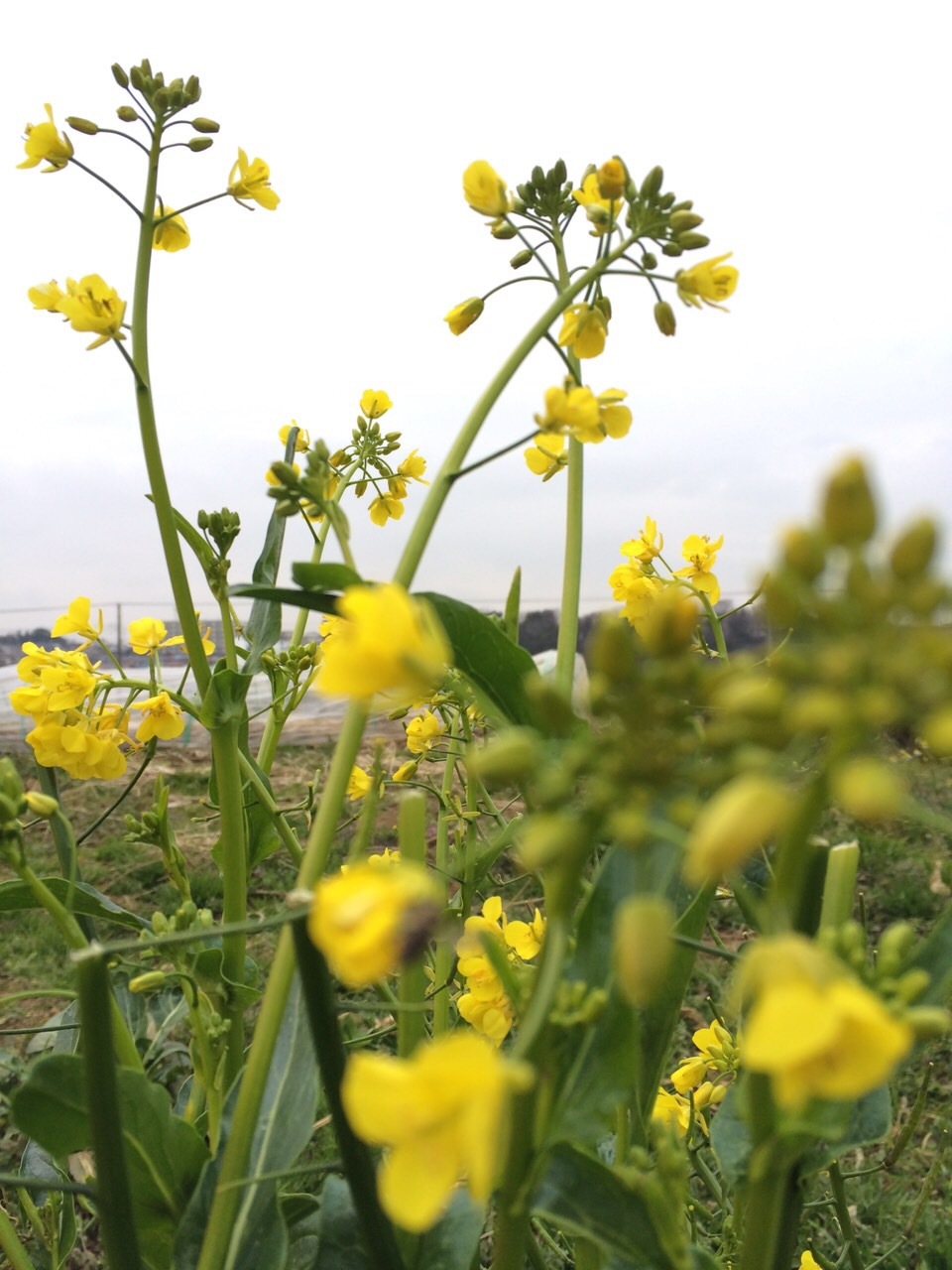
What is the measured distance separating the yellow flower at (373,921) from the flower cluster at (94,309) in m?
0.56

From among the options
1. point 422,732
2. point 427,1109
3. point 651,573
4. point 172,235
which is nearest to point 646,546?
point 651,573

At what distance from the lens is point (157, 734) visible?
99 centimetres

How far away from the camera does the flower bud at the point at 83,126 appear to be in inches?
32.7

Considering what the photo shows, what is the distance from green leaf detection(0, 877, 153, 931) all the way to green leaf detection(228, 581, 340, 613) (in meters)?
0.35

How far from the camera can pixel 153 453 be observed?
73 centimetres

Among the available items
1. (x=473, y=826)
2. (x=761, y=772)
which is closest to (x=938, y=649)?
(x=761, y=772)

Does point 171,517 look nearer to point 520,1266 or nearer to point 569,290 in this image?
point 569,290

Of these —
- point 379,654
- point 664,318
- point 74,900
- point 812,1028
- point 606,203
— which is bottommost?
point 74,900

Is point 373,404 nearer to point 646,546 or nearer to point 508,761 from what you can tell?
point 646,546

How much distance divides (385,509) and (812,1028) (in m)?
1.07

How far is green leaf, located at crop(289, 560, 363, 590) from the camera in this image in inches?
19.3

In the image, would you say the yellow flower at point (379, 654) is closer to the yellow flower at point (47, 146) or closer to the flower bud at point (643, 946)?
the flower bud at point (643, 946)

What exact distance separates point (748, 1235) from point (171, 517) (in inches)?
25.1

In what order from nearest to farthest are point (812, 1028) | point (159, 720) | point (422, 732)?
point (812, 1028)
point (159, 720)
point (422, 732)
